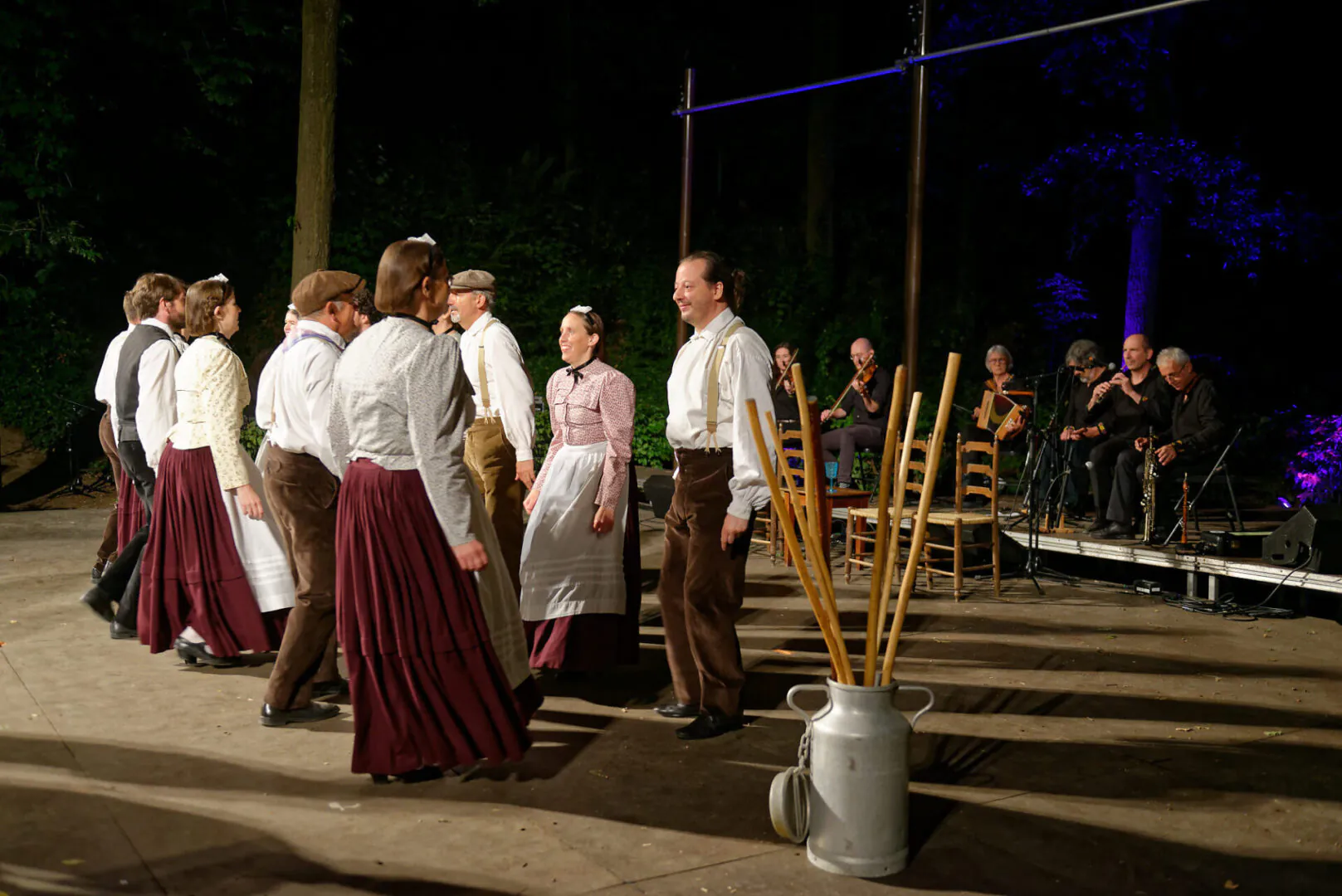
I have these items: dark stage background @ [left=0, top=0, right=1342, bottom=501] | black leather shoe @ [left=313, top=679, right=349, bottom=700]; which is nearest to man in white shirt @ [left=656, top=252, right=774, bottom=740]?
black leather shoe @ [left=313, top=679, right=349, bottom=700]

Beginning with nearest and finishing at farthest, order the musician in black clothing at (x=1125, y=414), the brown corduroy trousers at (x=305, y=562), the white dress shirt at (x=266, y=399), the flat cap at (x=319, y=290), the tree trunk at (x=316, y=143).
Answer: the brown corduroy trousers at (x=305, y=562)
the flat cap at (x=319, y=290)
the white dress shirt at (x=266, y=399)
the musician in black clothing at (x=1125, y=414)
the tree trunk at (x=316, y=143)

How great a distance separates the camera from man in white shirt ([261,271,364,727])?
4824mm

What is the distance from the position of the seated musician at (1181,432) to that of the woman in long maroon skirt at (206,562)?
5694mm

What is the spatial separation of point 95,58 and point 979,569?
433 inches

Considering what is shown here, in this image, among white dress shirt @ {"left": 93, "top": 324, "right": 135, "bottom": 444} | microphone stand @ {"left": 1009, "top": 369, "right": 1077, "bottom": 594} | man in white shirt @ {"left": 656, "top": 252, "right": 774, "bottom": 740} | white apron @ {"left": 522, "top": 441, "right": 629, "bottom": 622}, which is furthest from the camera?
microphone stand @ {"left": 1009, "top": 369, "right": 1077, "bottom": 594}

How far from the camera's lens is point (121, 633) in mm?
6410

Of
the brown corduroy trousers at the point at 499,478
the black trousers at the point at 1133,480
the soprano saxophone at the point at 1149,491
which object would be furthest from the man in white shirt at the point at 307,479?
the black trousers at the point at 1133,480

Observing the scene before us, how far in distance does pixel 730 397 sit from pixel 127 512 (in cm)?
384

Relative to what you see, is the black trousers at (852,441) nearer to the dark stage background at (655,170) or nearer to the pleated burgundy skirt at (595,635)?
the dark stage background at (655,170)

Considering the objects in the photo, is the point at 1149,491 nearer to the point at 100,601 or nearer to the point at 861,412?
the point at 861,412

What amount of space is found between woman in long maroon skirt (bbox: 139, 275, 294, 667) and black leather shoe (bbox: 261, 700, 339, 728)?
87 centimetres

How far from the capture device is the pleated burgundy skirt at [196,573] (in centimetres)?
580

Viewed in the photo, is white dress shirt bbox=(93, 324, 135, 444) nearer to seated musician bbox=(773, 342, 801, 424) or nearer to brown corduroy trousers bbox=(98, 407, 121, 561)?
brown corduroy trousers bbox=(98, 407, 121, 561)

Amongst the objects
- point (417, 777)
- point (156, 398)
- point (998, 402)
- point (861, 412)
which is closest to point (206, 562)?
point (156, 398)
